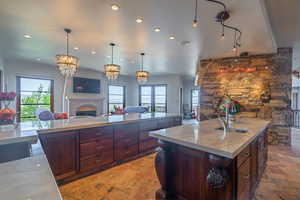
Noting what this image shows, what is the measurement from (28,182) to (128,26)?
10.2 ft

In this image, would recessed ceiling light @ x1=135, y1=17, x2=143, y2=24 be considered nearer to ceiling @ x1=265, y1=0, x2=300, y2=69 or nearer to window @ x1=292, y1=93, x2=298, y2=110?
ceiling @ x1=265, y1=0, x2=300, y2=69

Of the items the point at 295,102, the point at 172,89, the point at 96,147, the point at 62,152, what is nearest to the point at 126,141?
the point at 96,147

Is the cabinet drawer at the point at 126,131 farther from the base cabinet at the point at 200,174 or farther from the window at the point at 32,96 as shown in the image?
the window at the point at 32,96

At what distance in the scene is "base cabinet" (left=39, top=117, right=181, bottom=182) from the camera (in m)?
2.32

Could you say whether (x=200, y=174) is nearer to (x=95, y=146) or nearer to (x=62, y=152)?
(x=95, y=146)

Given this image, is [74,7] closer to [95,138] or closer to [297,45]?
[95,138]

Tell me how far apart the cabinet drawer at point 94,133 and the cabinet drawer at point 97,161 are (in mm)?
336

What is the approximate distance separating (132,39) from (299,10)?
325cm

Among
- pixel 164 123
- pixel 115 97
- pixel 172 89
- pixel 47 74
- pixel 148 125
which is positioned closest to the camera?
pixel 148 125

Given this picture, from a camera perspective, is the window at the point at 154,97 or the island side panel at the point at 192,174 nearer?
the island side panel at the point at 192,174

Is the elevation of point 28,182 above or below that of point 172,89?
below

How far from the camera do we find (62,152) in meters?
2.38

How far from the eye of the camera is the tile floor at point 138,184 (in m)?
2.21

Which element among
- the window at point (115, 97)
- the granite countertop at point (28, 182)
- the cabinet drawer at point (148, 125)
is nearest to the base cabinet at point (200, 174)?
the granite countertop at point (28, 182)
